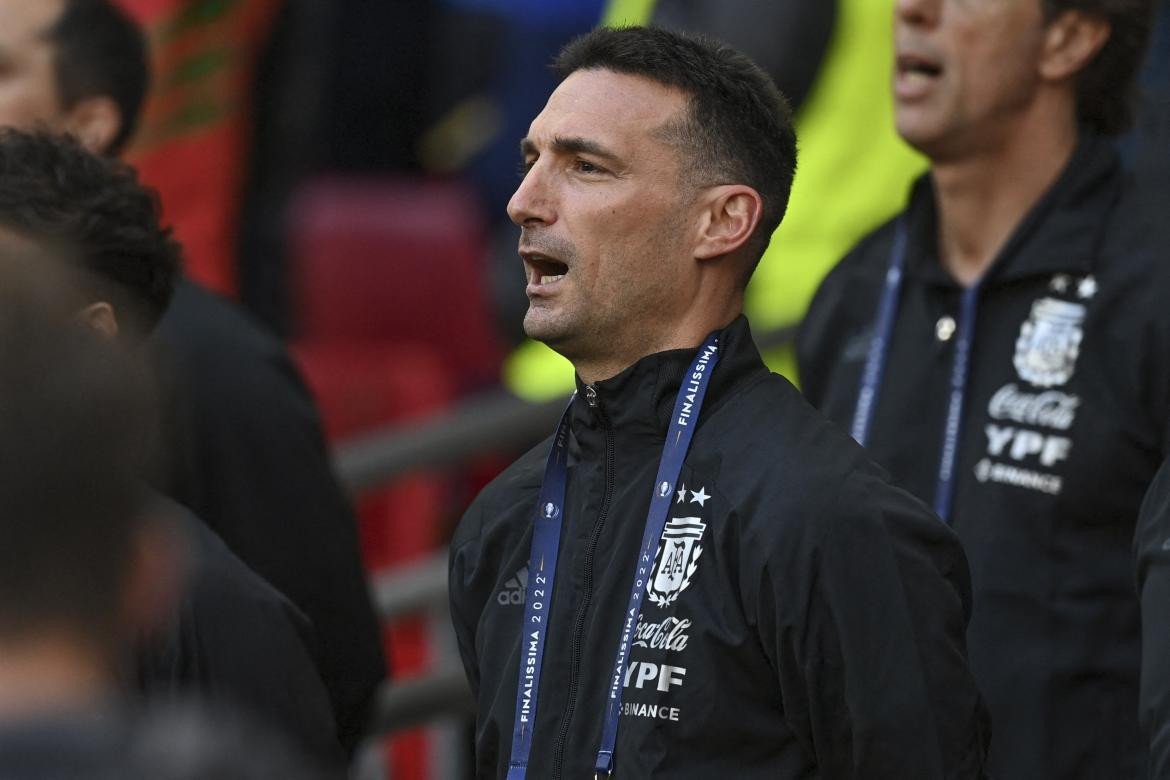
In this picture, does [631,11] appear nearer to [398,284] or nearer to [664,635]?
[398,284]

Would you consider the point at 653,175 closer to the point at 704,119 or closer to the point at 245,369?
the point at 704,119

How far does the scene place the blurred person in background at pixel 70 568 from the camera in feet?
5.74

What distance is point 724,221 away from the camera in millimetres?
3609

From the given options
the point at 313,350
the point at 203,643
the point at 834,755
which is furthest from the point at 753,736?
the point at 313,350

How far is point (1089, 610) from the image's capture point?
4066 mm

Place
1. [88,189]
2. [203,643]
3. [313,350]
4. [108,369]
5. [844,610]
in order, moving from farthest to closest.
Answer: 1. [313,350]
2. [88,189]
3. [203,643]
4. [844,610]
5. [108,369]

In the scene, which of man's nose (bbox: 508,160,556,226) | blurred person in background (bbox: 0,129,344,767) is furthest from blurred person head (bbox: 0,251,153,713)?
man's nose (bbox: 508,160,556,226)

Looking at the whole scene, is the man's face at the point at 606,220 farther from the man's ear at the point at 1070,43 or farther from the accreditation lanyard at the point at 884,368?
the man's ear at the point at 1070,43

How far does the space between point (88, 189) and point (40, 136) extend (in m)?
0.15

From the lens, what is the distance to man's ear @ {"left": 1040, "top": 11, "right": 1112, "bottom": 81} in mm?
4645

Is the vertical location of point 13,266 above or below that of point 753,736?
above

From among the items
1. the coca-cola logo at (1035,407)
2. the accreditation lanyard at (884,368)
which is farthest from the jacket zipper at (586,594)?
the coca-cola logo at (1035,407)

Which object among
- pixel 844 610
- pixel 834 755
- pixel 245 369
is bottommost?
pixel 834 755

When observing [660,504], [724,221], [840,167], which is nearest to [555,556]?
[660,504]
